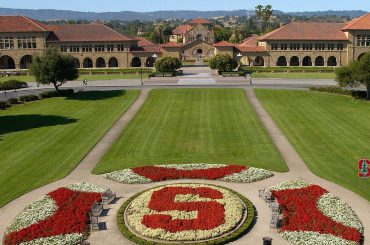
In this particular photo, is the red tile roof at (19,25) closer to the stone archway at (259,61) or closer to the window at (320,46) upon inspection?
the stone archway at (259,61)

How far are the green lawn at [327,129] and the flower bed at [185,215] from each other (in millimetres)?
9127

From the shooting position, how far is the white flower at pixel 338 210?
83.7 feet

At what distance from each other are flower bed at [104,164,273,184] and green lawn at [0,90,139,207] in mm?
5133

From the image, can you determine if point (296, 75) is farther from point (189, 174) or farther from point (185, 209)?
point (185, 209)

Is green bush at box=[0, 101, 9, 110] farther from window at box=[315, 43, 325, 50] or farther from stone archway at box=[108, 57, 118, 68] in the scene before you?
window at box=[315, 43, 325, 50]

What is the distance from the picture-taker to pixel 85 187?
3169 centimetres

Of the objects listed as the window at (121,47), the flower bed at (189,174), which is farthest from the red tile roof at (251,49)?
the flower bed at (189,174)

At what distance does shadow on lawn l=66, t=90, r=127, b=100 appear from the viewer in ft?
225

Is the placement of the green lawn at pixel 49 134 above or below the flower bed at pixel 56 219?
above

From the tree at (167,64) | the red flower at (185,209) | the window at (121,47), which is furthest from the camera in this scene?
the window at (121,47)

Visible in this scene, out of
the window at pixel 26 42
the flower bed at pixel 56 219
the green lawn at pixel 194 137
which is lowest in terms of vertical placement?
the flower bed at pixel 56 219

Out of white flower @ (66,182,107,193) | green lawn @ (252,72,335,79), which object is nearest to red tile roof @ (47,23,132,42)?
green lawn @ (252,72,335,79)

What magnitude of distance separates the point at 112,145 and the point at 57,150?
4.98 metres

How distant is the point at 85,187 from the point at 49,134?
17.3 metres
